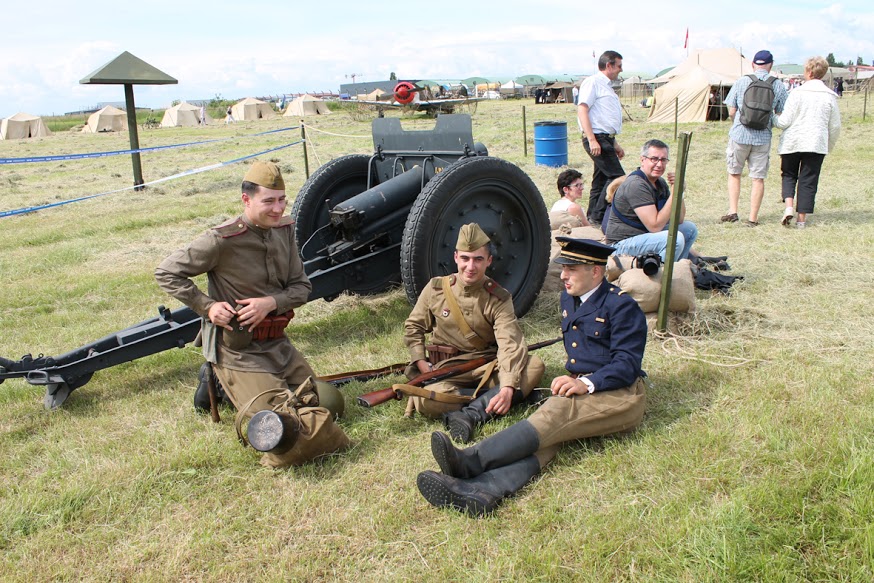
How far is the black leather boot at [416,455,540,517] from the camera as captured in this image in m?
2.75

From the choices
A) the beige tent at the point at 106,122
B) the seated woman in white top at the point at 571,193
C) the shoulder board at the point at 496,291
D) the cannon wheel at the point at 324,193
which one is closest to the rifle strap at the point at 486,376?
the shoulder board at the point at 496,291

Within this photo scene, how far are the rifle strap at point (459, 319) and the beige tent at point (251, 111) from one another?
44.6m

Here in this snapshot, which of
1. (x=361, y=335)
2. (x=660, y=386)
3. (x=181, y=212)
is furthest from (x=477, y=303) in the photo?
(x=181, y=212)

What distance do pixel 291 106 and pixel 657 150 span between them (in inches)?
1776

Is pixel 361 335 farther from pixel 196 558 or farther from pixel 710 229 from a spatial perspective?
pixel 710 229

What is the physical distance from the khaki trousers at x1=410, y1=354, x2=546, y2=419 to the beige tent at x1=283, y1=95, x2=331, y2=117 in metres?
43.8

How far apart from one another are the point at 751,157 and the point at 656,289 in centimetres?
406

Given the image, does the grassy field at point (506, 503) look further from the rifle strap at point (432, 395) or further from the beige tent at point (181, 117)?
the beige tent at point (181, 117)

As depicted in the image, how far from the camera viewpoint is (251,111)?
1801 inches

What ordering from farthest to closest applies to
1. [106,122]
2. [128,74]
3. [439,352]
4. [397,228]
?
[106,122] → [128,74] → [397,228] → [439,352]

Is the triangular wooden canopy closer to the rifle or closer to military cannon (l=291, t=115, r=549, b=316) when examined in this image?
military cannon (l=291, t=115, r=549, b=316)

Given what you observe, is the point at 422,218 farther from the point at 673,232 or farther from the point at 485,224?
the point at 673,232

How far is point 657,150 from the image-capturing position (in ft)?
15.7

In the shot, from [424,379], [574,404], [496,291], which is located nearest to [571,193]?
[496,291]
